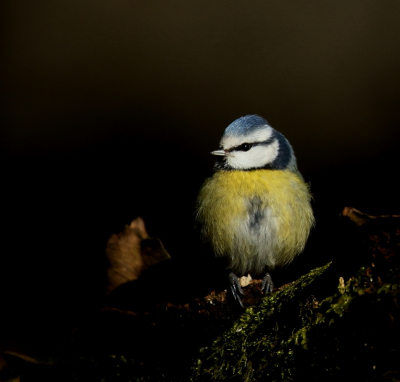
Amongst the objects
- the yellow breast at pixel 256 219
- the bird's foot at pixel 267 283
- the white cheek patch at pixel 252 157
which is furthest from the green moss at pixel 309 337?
the white cheek patch at pixel 252 157

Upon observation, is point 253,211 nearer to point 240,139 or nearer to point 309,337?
point 240,139

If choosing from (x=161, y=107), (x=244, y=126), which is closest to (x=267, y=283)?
(x=244, y=126)

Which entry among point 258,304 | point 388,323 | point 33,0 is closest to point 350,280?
point 388,323

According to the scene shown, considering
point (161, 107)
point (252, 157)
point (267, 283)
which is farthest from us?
point (161, 107)

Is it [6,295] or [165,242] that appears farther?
[165,242]

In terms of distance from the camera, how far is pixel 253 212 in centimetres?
152

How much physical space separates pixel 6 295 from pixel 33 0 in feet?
5.31

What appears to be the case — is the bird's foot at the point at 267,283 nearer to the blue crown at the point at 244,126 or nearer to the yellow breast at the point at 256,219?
the yellow breast at the point at 256,219

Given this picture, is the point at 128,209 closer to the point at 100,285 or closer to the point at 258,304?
the point at 100,285

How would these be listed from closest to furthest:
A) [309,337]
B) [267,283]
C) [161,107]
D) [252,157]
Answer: [309,337] < [267,283] < [252,157] < [161,107]

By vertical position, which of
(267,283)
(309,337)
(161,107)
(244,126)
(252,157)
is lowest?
(267,283)

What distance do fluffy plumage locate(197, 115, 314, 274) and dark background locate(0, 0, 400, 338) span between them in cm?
30

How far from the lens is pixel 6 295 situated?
178 cm

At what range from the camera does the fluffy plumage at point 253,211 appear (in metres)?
1.52
